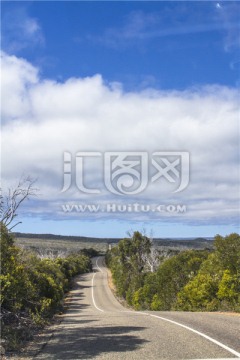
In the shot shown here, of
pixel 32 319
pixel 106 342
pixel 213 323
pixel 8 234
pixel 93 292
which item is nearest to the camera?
pixel 106 342

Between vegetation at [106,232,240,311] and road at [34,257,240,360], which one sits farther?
vegetation at [106,232,240,311]

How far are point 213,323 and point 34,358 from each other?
272 inches

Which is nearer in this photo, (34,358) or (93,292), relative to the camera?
(34,358)

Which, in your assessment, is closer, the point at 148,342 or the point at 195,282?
the point at 148,342

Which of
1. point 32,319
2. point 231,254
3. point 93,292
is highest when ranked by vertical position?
point 231,254

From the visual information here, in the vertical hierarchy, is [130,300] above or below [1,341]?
below

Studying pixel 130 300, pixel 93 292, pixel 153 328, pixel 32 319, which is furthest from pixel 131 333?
pixel 93 292

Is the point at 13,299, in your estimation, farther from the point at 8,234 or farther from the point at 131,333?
the point at 131,333

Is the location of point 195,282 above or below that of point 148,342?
below

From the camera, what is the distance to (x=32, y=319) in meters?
15.4

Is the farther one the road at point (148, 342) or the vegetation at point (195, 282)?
the vegetation at point (195, 282)

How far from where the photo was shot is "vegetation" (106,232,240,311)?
26.3 metres

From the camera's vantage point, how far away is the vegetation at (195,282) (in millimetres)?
26328

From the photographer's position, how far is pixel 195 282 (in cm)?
3016
